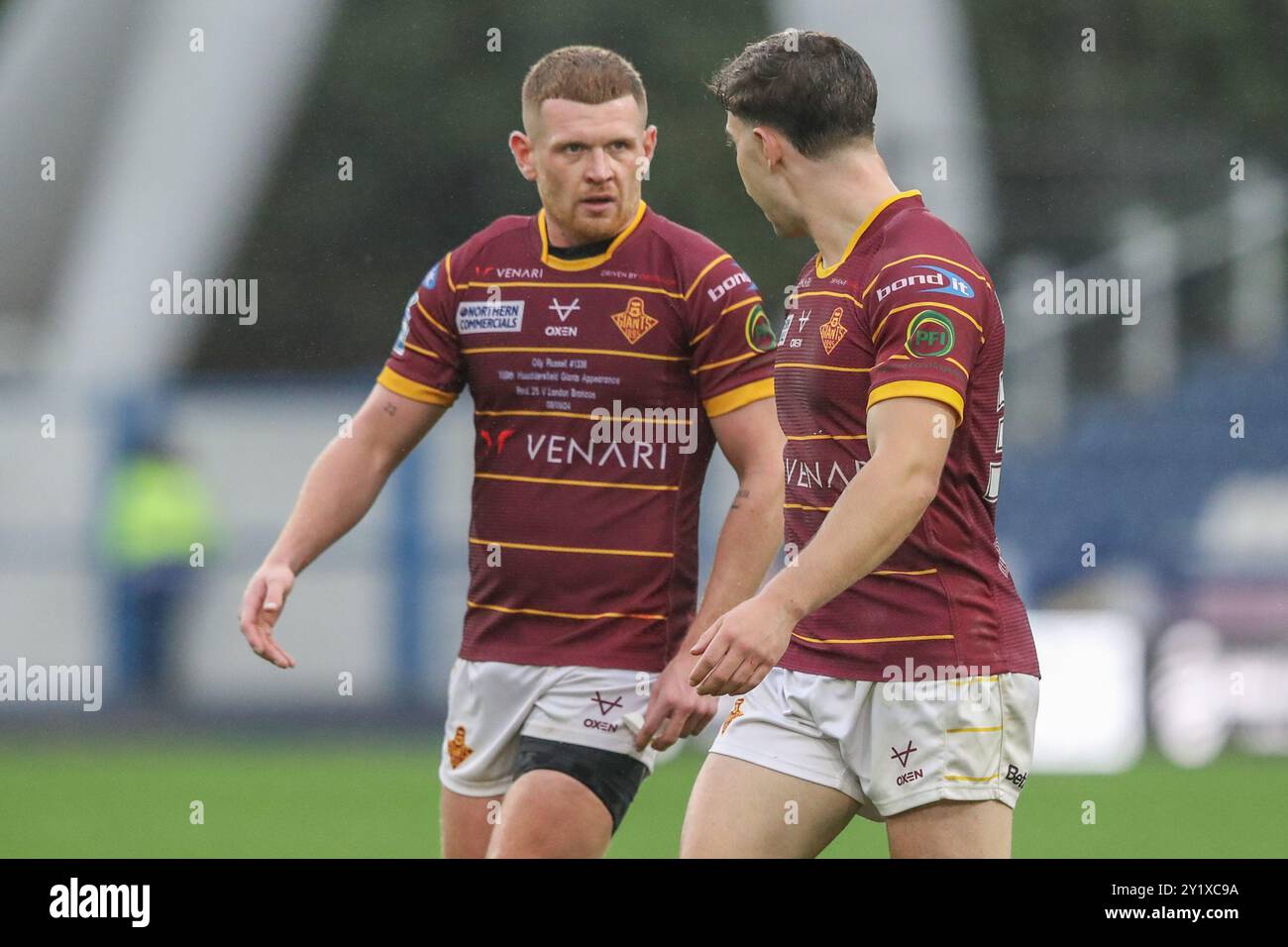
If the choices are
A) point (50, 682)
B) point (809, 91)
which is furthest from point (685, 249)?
point (50, 682)

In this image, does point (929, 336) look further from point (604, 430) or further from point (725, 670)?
point (604, 430)

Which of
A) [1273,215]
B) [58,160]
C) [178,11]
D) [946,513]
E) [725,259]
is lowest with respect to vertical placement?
[946,513]

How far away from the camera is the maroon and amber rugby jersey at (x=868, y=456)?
12.5 feet

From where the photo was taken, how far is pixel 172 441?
508 inches

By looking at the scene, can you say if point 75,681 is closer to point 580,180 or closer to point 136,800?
point 136,800

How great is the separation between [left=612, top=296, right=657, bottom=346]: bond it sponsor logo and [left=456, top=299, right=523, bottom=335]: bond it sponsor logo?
248mm

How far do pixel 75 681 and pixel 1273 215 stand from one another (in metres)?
8.43

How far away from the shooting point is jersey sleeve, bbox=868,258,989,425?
143 inches

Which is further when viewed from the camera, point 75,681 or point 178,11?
point 178,11

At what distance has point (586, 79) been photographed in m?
4.77

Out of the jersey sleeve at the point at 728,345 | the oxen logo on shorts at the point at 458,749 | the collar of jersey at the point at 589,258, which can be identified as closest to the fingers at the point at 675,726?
the oxen logo on shorts at the point at 458,749

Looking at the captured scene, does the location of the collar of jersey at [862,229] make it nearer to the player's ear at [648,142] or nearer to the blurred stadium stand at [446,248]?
the player's ear at [648,142]

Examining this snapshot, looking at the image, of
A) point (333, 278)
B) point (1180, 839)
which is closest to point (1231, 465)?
point (1180, 839)

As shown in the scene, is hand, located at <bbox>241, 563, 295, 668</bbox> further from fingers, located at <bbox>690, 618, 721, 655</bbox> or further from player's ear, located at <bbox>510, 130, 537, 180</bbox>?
fingers, located at <bbox>690, 618, 721, 655</bbox>
